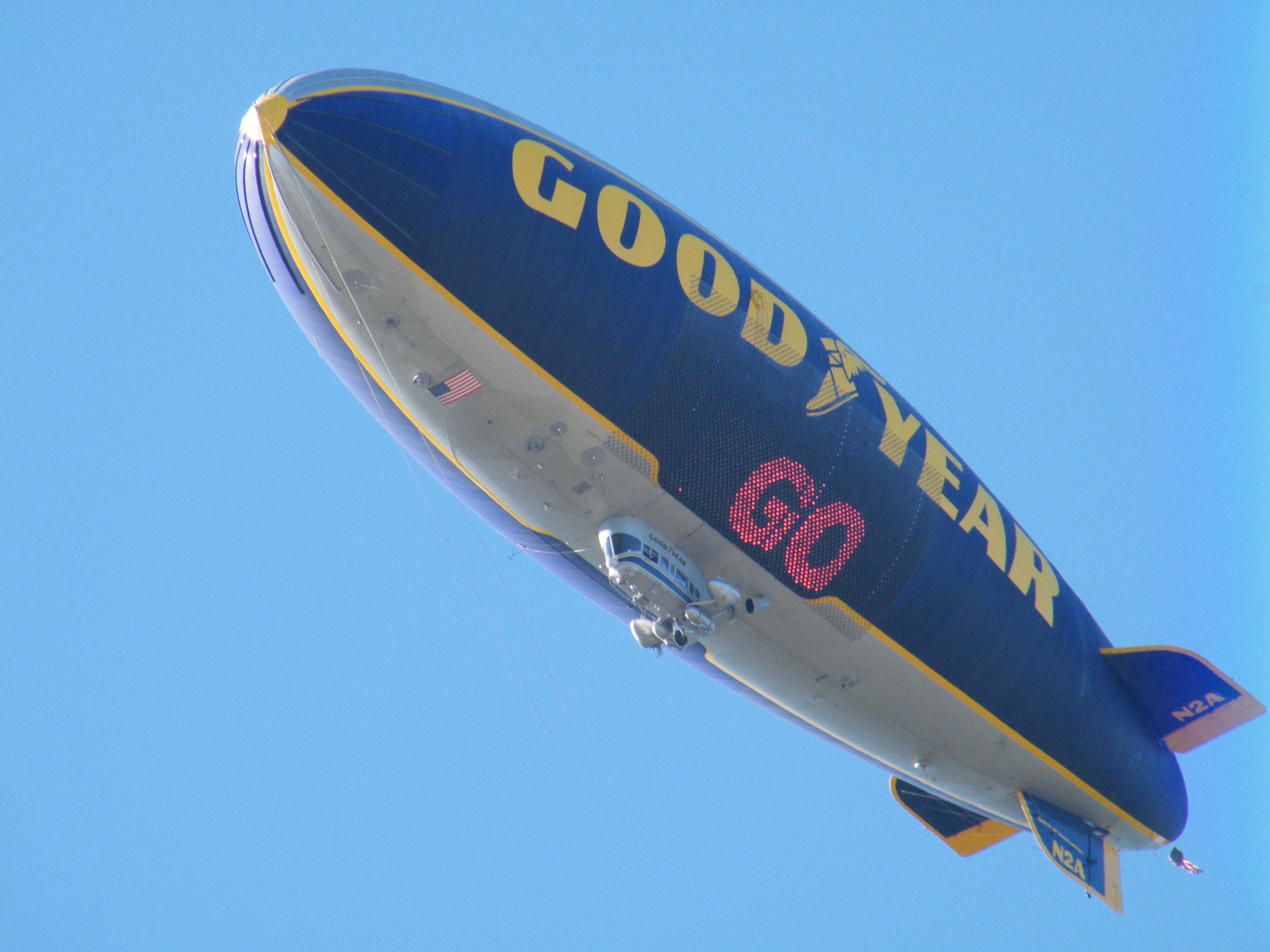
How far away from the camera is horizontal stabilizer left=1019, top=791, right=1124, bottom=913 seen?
19.7m

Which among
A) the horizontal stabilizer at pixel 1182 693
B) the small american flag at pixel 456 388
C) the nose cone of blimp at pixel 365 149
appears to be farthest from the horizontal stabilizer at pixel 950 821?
the nose cone of blimp at pixel 365 149

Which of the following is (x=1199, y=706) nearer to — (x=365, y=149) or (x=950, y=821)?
(x=950, y=821)

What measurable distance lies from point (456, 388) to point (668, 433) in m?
2.54

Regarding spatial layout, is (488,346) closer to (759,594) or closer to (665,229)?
(665,229)

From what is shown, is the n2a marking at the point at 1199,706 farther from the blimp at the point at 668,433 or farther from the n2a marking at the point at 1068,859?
the n2a marking at the point at 1068,859

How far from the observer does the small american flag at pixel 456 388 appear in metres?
14.7

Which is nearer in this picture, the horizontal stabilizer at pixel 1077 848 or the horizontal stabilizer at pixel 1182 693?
the horizontal stabilizer at pixel 1077 848

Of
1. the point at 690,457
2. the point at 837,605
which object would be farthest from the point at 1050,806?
the point at 690,457

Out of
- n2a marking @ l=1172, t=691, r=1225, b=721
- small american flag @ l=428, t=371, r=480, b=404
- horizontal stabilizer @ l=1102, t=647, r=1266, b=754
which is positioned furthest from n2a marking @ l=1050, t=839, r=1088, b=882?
small american flag @ l=428, t=371, r=480, b=404

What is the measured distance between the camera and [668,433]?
15.3 metres

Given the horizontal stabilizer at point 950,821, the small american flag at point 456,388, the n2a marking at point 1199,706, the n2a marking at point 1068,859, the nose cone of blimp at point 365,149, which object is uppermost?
the n2a marking at point 1199,706

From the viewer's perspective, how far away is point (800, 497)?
635 inches

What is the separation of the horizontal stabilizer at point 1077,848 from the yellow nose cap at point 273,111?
1458 cm

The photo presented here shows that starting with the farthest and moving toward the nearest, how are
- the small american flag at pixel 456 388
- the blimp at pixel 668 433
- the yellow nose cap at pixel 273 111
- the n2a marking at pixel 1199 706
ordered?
the n2a marking at pixel 1199 706
the small american flag at pixel 456 388
the blimp at pixel 668 433
the yellow nose cap at pixel 273 111
